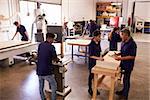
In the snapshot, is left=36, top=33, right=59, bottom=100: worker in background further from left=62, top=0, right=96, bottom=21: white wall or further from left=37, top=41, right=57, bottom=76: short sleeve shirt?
Result: left=62, top=0, right=96, bottom=21: white wall

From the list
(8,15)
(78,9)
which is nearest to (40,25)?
(8,15)

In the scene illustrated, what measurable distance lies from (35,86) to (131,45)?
8.46ft

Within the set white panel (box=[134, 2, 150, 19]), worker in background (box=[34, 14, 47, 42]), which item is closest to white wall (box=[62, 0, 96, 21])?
worker in background (box=[34, 14, 47, 42])

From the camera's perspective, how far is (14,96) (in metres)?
4.06

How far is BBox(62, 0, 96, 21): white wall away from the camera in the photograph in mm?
10414

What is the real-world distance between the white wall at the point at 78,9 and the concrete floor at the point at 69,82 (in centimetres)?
454

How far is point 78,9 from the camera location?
1195 cm

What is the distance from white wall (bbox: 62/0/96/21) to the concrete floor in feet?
14.9

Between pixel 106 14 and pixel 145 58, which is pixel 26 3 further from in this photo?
pixel 106 14

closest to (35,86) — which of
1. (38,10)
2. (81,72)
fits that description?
(81,72)

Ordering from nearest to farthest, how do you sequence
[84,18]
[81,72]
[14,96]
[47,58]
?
[47,58] < [14,96] < [81,72] < [84,18]

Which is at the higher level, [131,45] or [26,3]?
[26,3]

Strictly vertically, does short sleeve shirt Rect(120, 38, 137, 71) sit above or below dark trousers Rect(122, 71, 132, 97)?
above

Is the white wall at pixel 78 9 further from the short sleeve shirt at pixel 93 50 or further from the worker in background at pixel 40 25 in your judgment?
the short sleeve shirt at pixel 93 50
